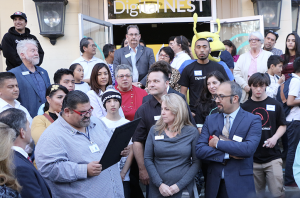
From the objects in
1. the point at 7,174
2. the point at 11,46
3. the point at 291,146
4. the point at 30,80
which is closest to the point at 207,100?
the point at 291,146

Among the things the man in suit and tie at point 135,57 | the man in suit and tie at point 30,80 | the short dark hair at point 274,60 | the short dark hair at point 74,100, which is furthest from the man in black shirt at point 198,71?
the short dark hair at point 74,100

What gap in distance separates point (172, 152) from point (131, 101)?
1334 mm

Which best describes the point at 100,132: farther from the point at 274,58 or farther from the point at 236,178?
the point at 274,58

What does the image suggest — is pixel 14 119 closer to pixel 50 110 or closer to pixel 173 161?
pixel 50 110

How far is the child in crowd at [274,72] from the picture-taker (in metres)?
5.62

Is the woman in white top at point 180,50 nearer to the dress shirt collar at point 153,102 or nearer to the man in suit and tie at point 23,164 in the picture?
the dress shirt collar at point 153,102

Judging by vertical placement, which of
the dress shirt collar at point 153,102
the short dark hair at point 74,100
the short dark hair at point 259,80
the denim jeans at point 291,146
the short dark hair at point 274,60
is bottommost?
the denim jeans at point 291,146

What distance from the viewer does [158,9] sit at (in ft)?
29.9

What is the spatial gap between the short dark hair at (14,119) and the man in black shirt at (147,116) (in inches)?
65.5

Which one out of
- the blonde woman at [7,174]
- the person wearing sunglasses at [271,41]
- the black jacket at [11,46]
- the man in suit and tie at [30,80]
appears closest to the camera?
the blonde woman at [7,174]

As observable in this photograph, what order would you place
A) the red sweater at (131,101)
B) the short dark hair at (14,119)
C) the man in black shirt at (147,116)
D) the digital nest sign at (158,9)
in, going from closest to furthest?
the short dark hair at (14,119), the man in black shirt at (147,116), the red sweater at (131,101), the digital nest sign at (158,9)

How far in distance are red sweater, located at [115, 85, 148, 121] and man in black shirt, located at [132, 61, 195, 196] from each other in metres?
0.49

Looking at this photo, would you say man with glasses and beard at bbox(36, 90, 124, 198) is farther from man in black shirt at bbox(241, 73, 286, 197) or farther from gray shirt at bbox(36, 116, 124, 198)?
man in black shirt at bbox(241, 73, 286, 197)

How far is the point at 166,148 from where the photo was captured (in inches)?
143
